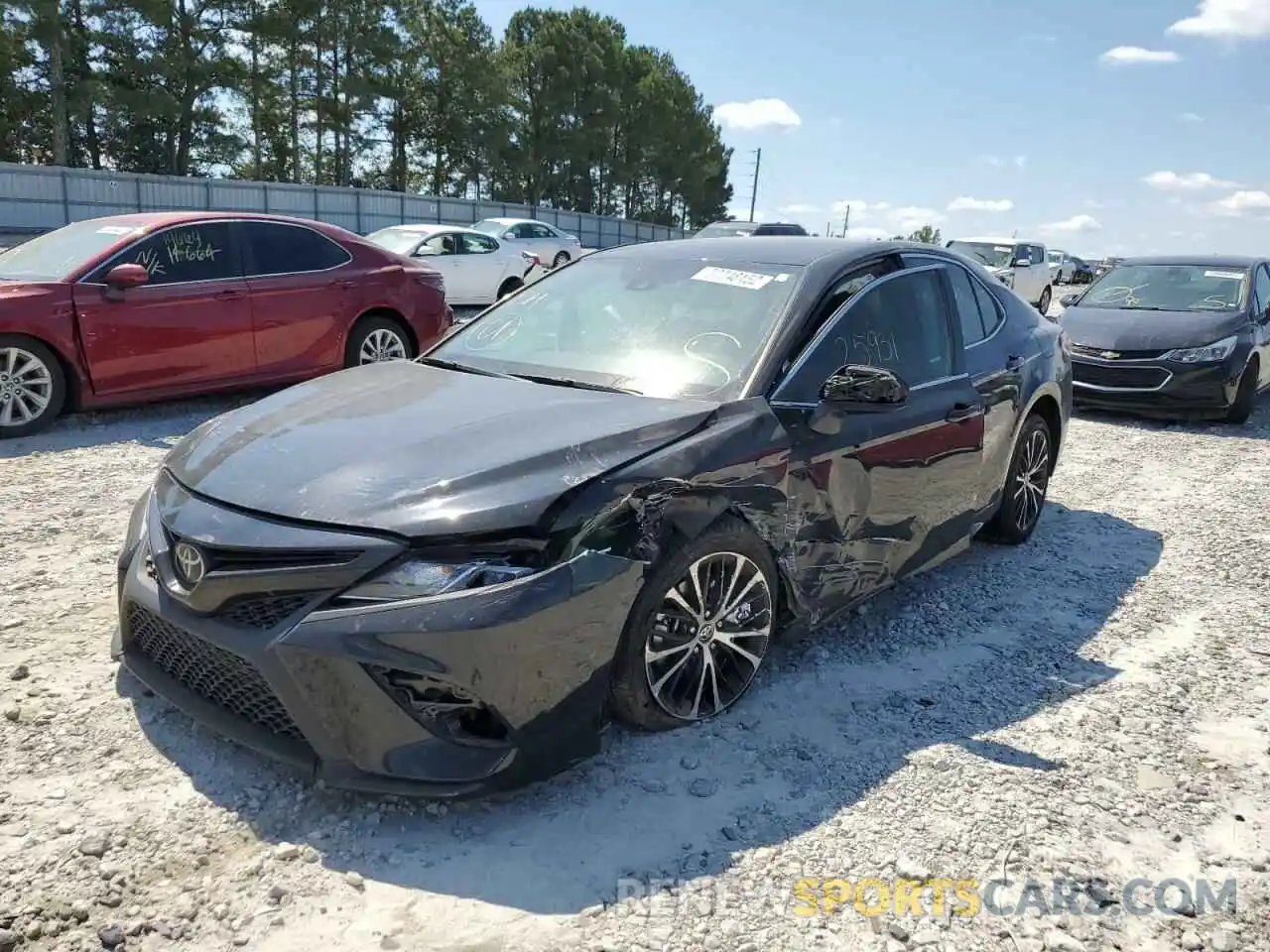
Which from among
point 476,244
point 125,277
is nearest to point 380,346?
point 125,277

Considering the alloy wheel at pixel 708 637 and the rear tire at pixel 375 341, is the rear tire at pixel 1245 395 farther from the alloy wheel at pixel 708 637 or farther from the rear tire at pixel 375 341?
the alloy wheel at pixel 708 637

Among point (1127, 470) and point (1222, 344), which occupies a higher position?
point (1222, 344)

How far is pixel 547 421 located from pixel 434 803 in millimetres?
1189

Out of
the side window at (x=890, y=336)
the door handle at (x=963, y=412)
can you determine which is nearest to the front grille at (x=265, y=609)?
the side window at (x=890, y=336)

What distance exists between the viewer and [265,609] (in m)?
2.57

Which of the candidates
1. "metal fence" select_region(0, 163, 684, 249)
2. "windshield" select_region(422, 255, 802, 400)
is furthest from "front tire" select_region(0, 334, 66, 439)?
"metal fence" select_region(0, 163, 684, 249)

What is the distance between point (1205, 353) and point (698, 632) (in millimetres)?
7890

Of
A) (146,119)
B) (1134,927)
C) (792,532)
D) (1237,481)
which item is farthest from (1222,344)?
(146,119)

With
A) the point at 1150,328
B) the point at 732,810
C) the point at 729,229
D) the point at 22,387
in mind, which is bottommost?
the point at 732,810

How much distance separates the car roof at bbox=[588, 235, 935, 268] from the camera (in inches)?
156

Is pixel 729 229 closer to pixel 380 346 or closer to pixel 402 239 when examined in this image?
pixel 402 239

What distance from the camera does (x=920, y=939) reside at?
7.68 feet

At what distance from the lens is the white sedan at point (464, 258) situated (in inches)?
586

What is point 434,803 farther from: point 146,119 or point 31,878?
point 146,119
